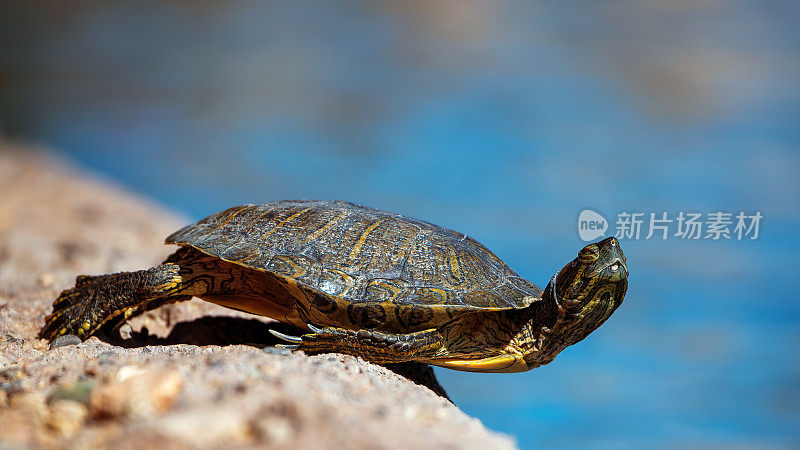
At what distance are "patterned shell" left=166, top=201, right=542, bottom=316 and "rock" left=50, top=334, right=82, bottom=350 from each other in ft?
2.77

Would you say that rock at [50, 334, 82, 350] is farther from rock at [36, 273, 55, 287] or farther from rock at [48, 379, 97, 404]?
rock at [48, 379, 97, 404]

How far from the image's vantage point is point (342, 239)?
3.66 m

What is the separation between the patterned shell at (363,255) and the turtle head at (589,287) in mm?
243

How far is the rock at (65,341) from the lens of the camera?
12.0ft

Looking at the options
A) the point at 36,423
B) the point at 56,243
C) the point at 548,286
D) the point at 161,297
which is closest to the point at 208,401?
the point at 36,423

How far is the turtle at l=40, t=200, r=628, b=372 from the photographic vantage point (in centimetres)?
338

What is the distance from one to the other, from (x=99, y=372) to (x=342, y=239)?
63.7 inches

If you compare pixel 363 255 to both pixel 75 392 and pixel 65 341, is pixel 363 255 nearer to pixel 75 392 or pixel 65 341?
pixel 75 392

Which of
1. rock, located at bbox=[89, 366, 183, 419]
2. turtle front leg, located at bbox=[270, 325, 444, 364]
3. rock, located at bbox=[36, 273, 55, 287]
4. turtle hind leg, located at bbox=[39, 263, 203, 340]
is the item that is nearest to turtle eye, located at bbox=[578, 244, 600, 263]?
turtle front leg, located at bbox=[270, 325, 444, 364]

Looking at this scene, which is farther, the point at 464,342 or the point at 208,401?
the point at 464,342

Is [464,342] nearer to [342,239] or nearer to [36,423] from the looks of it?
[342,239]

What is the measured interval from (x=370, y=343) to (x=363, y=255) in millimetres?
553

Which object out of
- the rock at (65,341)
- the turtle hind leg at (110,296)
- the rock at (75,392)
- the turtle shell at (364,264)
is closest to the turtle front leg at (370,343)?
the turtle shell at (364,264)

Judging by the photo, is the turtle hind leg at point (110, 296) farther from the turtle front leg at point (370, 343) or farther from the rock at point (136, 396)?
the rock at point (136, 396)
